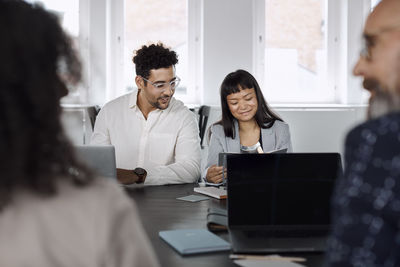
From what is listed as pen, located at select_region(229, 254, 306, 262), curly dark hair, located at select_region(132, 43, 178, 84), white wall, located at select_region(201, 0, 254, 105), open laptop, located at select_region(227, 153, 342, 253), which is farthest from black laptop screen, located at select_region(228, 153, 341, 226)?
white wall, located at select_region(201, 0, 254, 105)

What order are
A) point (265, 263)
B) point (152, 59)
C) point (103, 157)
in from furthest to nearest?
point (152, 59)
point (103, 157)
point (265, 263)

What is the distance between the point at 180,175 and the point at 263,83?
106 inches

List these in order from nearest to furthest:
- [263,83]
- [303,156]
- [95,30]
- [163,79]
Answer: [303,156] → [163,79] → [95,30] → [263,83]

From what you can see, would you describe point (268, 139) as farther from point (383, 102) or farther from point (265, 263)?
point (383, 102)

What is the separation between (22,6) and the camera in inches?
27.6

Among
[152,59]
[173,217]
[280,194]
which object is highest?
[152,59]

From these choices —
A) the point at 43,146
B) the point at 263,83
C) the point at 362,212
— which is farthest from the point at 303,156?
the point at 263,83

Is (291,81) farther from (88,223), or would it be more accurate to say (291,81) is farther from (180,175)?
(88,223)

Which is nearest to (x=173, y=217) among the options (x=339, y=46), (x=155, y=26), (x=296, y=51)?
(x=155, y=26)

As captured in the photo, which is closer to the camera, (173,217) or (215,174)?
(173,217)

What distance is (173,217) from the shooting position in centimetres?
184

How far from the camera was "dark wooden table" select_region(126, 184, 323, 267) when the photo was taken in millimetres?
1334

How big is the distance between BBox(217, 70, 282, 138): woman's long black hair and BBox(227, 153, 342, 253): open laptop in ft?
4.48

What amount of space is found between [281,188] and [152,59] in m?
1.73
